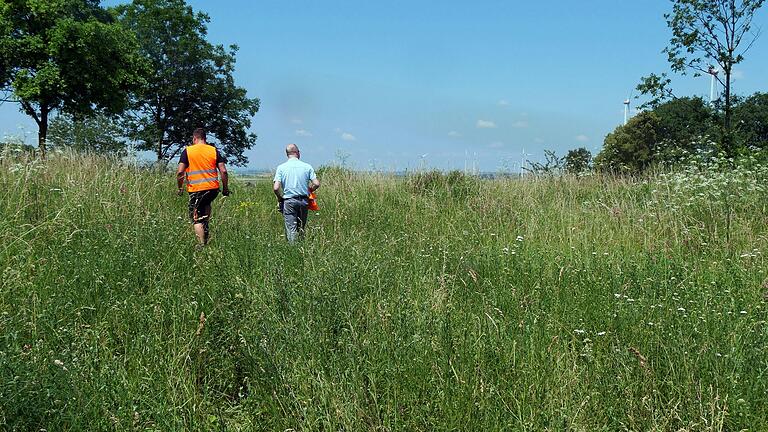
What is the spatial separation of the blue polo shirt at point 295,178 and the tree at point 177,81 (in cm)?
3149

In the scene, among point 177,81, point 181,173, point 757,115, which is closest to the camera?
point 181,173

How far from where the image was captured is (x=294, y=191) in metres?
7.97

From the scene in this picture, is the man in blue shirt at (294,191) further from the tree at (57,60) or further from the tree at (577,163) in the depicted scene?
the tree at (57,60)

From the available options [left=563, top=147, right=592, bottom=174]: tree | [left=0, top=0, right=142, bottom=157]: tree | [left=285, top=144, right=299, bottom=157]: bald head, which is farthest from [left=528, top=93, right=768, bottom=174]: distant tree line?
[left=0, top=0, right=142, bottom=157]: tree

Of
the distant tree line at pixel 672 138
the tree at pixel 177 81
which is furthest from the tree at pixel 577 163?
the tree at pixel 177 81

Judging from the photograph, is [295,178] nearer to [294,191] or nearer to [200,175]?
[294,191]

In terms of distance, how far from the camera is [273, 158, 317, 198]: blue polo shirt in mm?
7977

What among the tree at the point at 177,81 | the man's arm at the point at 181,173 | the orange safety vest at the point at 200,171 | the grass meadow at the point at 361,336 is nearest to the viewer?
the grass meadow at the point at 361,336

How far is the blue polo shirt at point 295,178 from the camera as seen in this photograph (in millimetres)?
7977

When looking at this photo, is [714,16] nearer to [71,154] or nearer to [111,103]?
[71,154]

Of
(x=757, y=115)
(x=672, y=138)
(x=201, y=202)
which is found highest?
(x=757, y=115)

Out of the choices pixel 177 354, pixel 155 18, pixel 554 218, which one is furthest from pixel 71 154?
pixel 155 18

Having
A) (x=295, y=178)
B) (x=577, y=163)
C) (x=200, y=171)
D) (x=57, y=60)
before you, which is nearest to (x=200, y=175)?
(x=200, y=171)

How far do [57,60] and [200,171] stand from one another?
1951 cm
